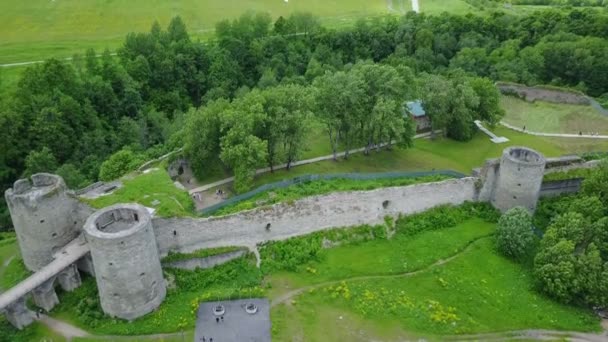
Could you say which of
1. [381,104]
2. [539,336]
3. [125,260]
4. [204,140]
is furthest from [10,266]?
[539,336]

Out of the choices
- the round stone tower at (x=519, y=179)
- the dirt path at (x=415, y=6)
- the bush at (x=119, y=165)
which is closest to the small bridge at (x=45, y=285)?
the bush at (x=119, y=165)

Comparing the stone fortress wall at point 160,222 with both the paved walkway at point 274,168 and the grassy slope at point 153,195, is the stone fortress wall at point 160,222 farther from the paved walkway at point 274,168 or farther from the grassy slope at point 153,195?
the paved walkway at point 274,168

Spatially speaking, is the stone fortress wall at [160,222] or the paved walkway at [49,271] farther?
the stone fortress wall at [160,222]

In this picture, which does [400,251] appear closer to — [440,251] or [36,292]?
[440,251]

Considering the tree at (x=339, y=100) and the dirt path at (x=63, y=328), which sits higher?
the tree at (x=339, y=100)

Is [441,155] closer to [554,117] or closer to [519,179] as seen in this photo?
[519,179]

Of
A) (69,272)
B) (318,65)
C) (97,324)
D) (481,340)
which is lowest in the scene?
(481,340)

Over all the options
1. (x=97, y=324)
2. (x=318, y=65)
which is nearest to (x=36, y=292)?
(x=97, y=324)
